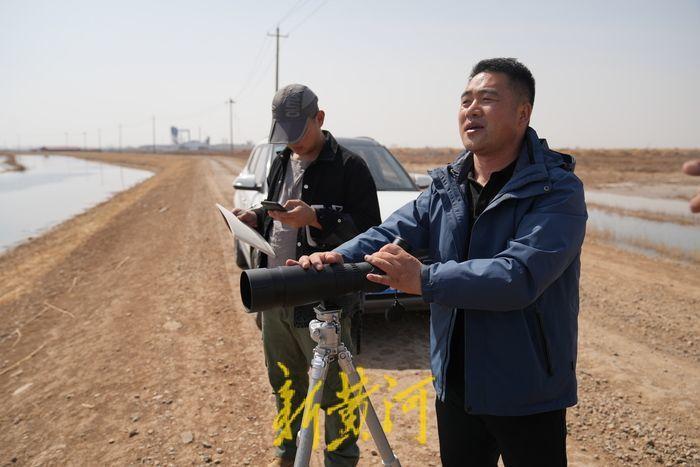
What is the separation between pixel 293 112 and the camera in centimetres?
238

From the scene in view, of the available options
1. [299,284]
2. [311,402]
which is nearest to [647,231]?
[311,402]

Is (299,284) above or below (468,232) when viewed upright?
below

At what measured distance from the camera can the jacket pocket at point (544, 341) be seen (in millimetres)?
1509

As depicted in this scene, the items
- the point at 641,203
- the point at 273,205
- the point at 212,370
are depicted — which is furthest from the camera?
the point at 641,203

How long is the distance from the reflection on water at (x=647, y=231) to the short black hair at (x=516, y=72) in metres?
9.02

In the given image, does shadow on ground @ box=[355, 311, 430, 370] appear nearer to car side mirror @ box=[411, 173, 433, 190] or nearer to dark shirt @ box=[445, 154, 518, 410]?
car side mirror @ box=[411, 173, 433, 190]

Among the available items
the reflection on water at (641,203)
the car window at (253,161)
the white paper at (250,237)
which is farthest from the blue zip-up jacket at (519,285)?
the reflection on water at (641,203)

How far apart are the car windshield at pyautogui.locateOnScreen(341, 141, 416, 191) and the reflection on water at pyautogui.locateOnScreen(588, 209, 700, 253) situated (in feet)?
20.6

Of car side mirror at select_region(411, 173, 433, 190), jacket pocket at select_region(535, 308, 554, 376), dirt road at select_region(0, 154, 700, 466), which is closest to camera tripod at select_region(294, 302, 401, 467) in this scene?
jacket pocket at select_region(535, 308, 554, 376)

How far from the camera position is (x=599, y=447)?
2.91m

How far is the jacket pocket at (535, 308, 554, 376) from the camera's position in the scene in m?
1.51

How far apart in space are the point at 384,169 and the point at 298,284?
4.50 meters

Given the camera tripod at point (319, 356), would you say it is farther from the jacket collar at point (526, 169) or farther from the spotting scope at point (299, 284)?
the jacket collar at point (526, 169)

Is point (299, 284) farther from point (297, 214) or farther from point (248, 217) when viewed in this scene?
point (248, 217)
